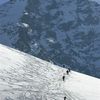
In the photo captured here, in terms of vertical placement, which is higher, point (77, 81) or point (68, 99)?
point (77, 81)

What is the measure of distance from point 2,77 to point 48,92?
8.10m

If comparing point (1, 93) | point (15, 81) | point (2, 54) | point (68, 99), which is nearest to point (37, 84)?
point (15, 81)

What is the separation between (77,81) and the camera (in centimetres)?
8238

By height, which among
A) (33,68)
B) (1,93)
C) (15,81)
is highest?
(33,68)

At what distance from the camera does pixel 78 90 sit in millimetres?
72062

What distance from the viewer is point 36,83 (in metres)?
70.8

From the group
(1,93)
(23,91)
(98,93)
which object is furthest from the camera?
(98,93)

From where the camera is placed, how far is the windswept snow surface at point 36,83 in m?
62.8

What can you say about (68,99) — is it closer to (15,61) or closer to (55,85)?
(55,85)

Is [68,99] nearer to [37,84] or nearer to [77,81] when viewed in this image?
[37,84]

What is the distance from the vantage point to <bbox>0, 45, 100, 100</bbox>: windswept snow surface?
62.8 metres

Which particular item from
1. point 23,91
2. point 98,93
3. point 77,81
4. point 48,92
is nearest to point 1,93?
point 23,91

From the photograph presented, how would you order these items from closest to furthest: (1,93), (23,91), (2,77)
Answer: (1,93), (23,91), (2,77)

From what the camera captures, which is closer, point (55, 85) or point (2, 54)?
point (55, 85)
